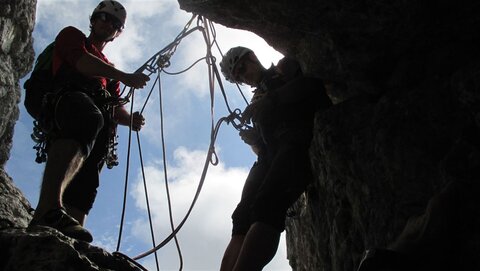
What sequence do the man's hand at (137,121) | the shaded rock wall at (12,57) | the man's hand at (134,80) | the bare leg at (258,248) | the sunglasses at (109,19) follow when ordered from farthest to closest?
the shaded rock wall at (12,57)
the man's hand at (137,121)
the sunglasses at (109,19)
the man's hand at (134,80)
the bare leg at (258,248)

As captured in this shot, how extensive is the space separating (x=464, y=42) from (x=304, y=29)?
1.41 m

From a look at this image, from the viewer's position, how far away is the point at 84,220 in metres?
4.98

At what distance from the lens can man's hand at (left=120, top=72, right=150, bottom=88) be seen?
200 inches

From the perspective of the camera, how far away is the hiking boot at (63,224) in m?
3.66

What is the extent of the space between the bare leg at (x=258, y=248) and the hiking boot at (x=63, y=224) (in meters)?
1.21

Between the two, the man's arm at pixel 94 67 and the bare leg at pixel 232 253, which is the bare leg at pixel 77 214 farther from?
the bare leg at pixel 232 253

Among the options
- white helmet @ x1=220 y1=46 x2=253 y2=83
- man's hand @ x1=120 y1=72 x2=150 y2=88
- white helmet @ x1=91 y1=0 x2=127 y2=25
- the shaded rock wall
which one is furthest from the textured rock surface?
the shaded rock wall

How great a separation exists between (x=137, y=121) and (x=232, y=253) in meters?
2.46

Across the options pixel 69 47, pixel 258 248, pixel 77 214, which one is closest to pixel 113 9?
pixel 69 47

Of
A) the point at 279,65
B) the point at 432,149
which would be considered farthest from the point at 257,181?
the point at 432,149

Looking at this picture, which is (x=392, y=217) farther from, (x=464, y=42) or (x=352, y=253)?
(x=464, y=42)

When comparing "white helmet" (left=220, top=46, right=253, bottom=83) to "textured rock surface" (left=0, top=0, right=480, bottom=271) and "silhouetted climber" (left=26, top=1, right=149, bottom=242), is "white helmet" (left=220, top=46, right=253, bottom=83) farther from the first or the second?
"silhouetted climber" (left=26, top=1, right=149, bottom=242)

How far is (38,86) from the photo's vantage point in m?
4.95

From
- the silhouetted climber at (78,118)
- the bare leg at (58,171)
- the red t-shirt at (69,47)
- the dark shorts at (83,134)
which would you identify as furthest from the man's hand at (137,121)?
the bare leg at (58,171)
